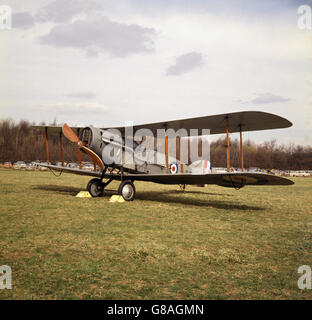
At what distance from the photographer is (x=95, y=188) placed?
9.91 metres

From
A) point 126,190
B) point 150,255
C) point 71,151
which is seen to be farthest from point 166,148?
point 71,151

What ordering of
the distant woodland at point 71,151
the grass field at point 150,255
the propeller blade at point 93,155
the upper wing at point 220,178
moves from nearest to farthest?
the grass field at point 150,255, the upper wing at point 220,178, the propeller blade at point 93,155, the distant woodland at point 71,151

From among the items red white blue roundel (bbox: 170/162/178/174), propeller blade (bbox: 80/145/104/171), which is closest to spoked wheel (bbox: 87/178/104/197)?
propeller blade (bbox: 80/145/104/171)

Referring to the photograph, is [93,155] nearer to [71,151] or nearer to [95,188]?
[95,188]

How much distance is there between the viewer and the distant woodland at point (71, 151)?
169ft

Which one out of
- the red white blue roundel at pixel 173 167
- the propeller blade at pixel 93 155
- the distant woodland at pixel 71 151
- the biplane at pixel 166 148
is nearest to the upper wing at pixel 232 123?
the biplane at pixel 166 148

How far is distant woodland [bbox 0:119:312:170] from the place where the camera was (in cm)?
5153

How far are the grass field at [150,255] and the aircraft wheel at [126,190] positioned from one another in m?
2.33

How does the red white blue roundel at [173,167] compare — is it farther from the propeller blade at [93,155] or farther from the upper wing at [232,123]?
the propeller blade at [93,155]

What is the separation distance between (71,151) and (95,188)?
40.7m
